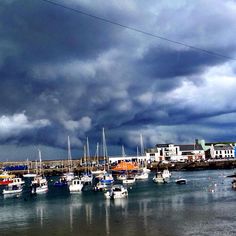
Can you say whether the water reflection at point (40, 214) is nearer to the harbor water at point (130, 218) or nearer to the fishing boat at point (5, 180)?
the harbor water at point (130, 218)

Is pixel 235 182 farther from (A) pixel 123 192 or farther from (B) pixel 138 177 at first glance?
(B) pixel 138 177

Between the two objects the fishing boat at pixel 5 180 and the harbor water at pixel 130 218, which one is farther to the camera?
the fishing boat at pixel 5 180

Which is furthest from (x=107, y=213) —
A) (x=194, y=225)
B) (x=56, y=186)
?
(x=56, y=186)

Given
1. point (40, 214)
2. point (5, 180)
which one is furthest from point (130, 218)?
point (5, 180)

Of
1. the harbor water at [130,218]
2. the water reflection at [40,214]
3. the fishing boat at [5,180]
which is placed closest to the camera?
the harbor water at [130,218]

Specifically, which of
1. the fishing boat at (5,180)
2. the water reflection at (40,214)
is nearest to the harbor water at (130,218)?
the water reflection at (40,214)

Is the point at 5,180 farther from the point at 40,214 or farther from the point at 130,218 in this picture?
the point at 130,218

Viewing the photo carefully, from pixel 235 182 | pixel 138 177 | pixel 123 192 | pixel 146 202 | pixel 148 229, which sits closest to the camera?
pixel 148 229

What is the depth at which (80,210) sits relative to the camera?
202 ft

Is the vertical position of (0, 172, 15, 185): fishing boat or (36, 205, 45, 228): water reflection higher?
(0, 172, 15, 185): fishing boat

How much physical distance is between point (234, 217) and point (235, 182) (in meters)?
41.4

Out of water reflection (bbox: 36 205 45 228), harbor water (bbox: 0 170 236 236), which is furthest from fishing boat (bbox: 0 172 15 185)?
water reflection (bbox: 36 205 45 228)

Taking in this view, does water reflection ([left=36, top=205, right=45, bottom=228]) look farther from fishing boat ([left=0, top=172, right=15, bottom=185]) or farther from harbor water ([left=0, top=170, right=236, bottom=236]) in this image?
fishing boat ([left=0, top=172, right=15, bottom=185])

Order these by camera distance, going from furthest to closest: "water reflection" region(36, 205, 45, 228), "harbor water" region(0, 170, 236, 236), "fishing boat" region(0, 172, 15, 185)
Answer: "fishing boat" region(0, 172, 15, 185), "water reflection" region(36, 205, 45, 228), "harbor water" region(0, 170, 236, 236)
